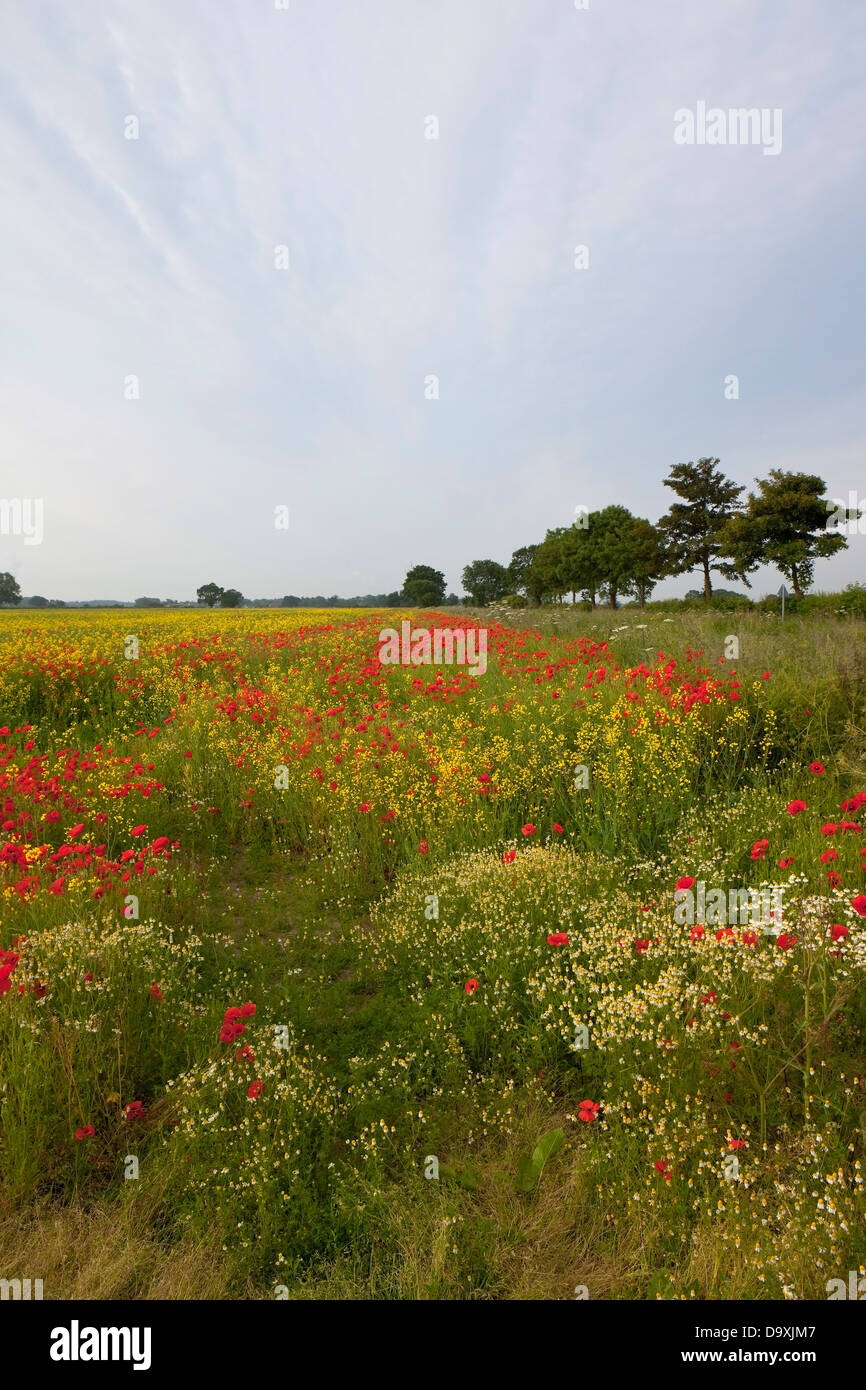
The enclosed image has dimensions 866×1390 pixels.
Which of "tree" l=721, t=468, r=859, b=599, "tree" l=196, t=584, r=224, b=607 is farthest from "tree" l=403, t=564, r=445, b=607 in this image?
"tree" l=721, t=468, r=859, b=599

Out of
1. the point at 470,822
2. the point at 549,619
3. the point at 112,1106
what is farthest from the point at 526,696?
the point at 549,619

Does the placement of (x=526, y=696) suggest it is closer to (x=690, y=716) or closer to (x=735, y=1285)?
(x=690, y=716)

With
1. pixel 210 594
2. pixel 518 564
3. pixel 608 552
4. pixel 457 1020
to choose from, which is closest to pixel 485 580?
pixel 518 564

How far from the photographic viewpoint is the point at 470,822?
500 centimetres

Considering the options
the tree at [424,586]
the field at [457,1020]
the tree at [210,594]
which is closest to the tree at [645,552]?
the field at [457,1020]

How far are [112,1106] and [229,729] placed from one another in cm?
489

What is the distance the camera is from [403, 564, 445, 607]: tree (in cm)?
8669

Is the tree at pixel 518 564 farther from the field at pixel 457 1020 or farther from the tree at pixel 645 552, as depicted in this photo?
the field at pixel 457 1020

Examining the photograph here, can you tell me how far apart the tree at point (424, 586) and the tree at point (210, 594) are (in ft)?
93.3

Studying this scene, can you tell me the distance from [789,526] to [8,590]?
78.0 m

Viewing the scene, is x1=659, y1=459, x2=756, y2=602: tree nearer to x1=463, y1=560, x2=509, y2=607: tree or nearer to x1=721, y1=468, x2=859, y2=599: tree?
x1=721, y1=468, x2=859, y2=599: tree

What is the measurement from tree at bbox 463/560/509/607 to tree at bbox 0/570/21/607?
2423 inches

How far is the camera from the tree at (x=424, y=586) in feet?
284

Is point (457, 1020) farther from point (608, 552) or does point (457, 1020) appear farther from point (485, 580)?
point (485, 580)
